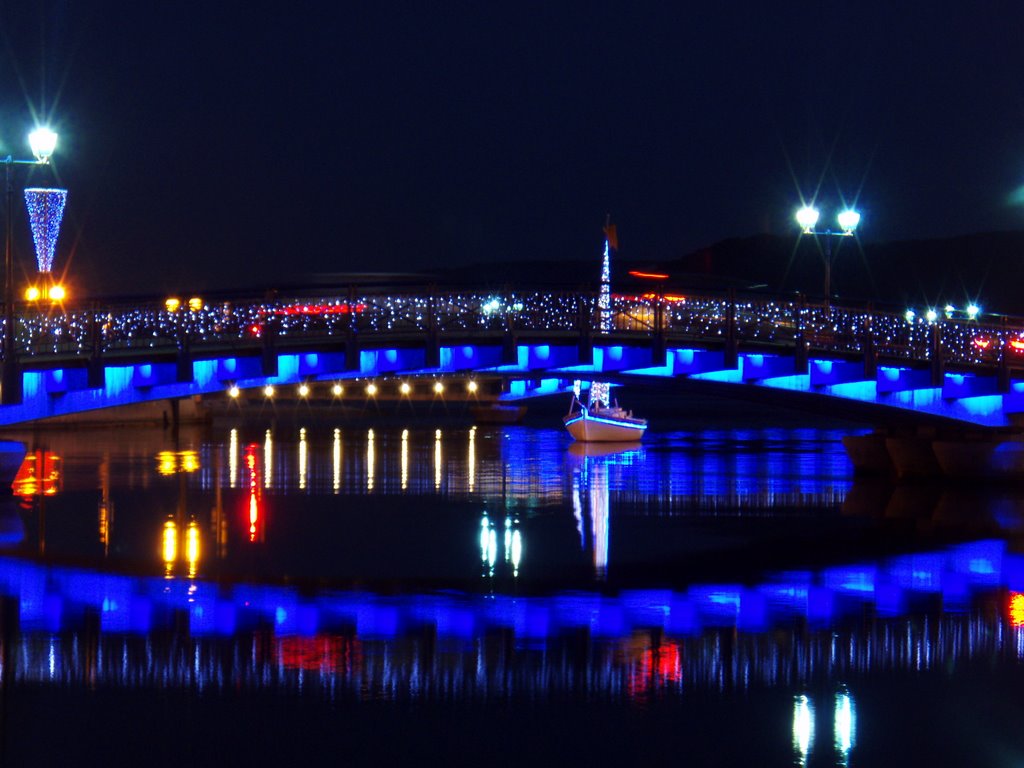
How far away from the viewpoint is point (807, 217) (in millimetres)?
53656

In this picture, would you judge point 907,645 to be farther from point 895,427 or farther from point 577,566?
point 895,427

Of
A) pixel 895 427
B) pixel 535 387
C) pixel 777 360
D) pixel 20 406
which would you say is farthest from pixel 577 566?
pixel 535 387

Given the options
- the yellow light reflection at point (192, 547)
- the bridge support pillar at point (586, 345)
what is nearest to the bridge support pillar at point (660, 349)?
the bridge support pillar at point (586, 345)

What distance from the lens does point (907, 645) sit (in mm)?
23703

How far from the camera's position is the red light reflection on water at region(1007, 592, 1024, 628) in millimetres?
25578

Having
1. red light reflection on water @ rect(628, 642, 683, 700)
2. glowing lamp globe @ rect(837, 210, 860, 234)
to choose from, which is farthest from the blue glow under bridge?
red light reflection on water @ rect(628, 642, 683, 700)

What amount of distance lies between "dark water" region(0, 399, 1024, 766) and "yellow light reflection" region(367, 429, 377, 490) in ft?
8.74

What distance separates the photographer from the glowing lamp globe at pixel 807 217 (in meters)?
53.6

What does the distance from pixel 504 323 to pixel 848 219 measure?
12.0 meters

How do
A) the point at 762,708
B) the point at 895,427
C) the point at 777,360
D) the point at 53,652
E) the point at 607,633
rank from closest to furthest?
the point at 762,708
the point at 53,652
the point at 607,633
the point at 777,360
the point at 895,427

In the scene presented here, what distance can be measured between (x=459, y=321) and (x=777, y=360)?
31.9ft

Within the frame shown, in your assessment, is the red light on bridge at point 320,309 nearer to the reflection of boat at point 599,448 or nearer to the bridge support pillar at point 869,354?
the bridge support pillar at point 869,354

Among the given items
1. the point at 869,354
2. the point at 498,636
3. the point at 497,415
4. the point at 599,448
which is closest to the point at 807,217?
the point at 869,354

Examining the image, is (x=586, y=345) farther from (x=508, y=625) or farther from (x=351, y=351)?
(x=508, y=625)
